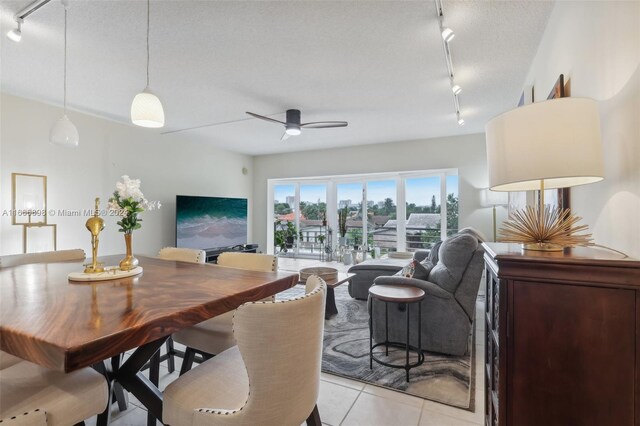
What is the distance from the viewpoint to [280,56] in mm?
2727

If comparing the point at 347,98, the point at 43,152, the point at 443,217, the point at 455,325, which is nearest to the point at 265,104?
the point at 347,98

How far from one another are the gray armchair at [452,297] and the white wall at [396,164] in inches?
122

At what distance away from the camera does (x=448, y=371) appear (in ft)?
7.87

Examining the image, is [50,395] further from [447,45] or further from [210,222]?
[210,222]

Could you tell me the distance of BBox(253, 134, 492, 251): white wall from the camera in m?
5.40

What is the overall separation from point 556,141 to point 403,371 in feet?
6.71

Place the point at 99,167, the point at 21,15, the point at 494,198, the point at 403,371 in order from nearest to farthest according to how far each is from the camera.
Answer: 1. the point at 21,15
2. the point at 403,371
3. the point at 99,167
4. the point at 494,198

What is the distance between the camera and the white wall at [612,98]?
106 cm

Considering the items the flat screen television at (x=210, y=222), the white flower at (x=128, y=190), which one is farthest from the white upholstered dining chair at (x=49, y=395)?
the flat screen television at (x=210, y=222)

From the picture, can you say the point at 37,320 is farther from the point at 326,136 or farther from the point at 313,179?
the point at 313,179

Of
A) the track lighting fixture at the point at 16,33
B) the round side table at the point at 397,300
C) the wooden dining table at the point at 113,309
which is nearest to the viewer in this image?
the wooden dining table at the point at 113,309

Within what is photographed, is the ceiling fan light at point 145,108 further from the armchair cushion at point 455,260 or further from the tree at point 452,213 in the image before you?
the tree at point 452,213

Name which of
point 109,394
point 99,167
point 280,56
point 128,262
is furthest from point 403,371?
point 99,167

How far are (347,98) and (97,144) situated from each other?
144 inches
